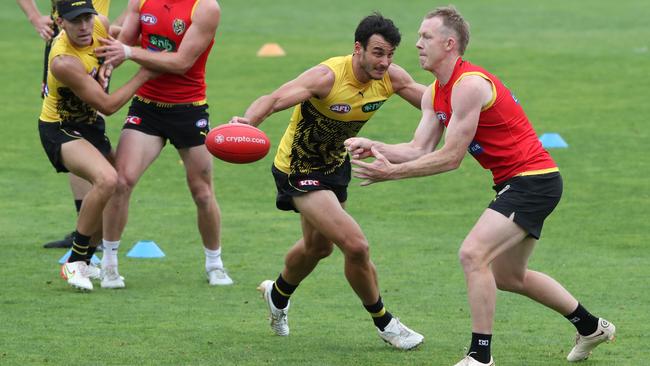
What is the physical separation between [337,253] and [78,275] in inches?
102

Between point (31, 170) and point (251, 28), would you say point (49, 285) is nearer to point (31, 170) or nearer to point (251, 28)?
point (31, 170)

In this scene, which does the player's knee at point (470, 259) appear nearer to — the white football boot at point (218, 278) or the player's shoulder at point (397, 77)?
the player's shoulder at point (397, 77)

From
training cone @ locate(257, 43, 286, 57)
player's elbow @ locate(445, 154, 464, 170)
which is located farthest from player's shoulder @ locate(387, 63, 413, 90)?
training cone @ locate(257, 43, 286, 57)

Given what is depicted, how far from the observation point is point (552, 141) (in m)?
15.5

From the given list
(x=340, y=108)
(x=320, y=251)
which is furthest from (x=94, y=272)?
(x=340, y=108)

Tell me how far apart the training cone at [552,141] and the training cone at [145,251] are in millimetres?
6217

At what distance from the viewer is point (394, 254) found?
1086 cm

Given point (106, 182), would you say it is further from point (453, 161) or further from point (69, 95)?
point (453, 161)

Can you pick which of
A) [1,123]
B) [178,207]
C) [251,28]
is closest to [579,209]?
[178,207]

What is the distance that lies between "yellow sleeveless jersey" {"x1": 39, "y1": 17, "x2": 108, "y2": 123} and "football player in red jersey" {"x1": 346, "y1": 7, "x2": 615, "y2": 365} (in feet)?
9.81

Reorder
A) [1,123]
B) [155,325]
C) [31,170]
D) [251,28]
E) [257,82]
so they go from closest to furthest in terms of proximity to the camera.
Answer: [155,325], [31,170], [1,123], [257,82], [251,28]

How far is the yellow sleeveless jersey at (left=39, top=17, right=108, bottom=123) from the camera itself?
9.27m

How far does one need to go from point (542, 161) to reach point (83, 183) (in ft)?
15.7

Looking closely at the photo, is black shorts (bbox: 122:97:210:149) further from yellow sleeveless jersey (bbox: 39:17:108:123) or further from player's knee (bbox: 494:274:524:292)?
player's knee (bbox: 494:274:524:292)
